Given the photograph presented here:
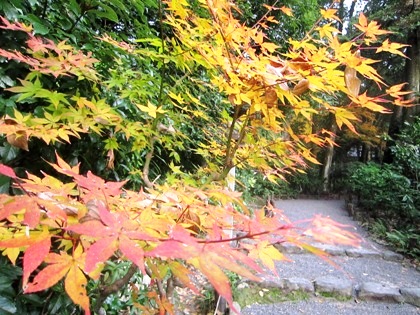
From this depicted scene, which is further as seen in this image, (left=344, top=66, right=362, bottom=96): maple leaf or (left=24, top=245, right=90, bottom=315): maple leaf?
(left=344, top=66, right=362, bottom=96): maple leaf

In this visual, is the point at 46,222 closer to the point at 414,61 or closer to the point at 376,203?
the point at 376,203

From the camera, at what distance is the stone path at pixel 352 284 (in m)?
3.09

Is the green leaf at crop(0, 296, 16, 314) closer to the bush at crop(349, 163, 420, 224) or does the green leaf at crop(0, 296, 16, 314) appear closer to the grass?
the grass

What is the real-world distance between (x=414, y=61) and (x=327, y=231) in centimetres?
864

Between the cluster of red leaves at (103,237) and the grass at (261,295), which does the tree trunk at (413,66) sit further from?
the cluster of red leaves at (103,237)

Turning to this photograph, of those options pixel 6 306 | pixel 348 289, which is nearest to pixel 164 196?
pixel 6 306

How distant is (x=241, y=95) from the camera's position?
1.14m

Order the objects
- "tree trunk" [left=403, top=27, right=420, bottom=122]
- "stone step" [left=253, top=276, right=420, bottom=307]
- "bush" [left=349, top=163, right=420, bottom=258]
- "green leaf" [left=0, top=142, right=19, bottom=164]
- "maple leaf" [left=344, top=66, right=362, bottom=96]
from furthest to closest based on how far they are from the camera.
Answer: "tree trunk" [left=403, top=27, right=420, bottom=122] < "bush" [left=349, top=163, right=420, bottom=258] < "stone step" [left=253, top=276, right=420, bottom=307] < "green leaf" [left=0, top=142, right=19, bottom=164] < "maple leaf" [left=344, top=66, right=362, bottom=96]

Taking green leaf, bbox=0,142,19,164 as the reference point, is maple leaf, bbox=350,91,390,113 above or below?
above

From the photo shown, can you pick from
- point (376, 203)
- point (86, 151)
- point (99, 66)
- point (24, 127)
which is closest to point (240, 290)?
point (86, 151)

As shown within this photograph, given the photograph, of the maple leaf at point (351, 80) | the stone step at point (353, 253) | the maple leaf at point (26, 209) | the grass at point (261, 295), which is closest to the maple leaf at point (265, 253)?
the maple leaf at point (26, 209)

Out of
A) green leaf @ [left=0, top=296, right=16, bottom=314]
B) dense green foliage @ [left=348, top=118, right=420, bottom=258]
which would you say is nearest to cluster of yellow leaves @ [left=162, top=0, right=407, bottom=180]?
green leaf @ [left=0, top=296, right=16, bottom=314]

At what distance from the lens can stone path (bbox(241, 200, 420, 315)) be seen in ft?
10.1

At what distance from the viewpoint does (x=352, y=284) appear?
3461 millimetres
